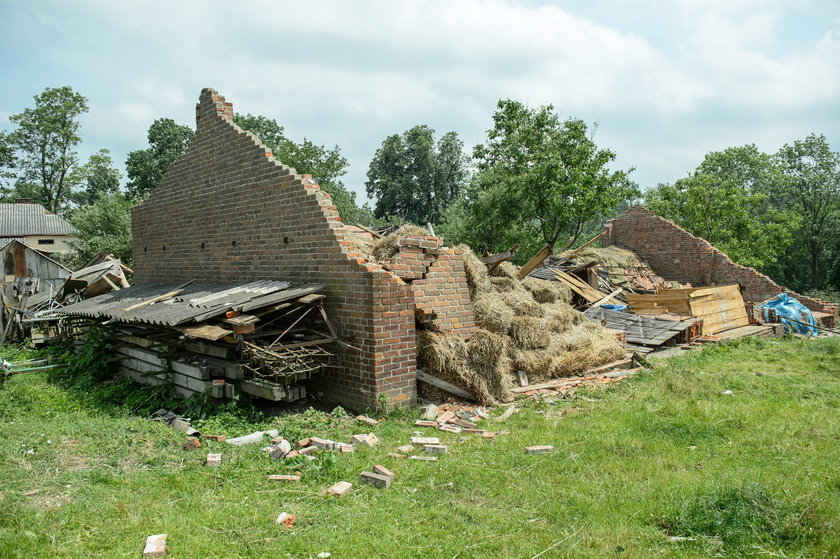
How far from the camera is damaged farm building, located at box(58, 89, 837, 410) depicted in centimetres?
706

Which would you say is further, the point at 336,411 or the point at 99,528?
the point at 336,411

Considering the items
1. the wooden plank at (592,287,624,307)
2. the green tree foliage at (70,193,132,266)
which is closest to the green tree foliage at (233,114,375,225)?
the green tree foliage at (70,193,132,266)

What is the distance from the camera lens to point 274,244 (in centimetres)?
852

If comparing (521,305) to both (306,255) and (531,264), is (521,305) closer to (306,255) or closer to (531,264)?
(306,255)

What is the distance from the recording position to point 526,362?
886 cm

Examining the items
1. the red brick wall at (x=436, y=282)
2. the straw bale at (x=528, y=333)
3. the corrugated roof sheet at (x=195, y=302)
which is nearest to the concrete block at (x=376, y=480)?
the corrugated roof sheet at (x=195, y=302)

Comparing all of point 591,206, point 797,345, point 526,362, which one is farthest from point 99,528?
point 591,206

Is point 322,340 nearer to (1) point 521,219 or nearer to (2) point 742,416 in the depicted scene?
(2) point 742,416

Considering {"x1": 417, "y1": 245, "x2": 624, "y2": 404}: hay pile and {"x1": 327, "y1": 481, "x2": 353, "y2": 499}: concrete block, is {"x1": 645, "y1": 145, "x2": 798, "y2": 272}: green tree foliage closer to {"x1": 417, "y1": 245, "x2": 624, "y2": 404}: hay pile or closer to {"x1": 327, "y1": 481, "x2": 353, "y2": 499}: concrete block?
{"x1": 417, "y1": 245, "x2": 624, "y2": 404}: hay pile

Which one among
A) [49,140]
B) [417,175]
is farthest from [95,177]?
[417,175]

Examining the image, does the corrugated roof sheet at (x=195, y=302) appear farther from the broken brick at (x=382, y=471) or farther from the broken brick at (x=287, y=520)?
the broken brick at (x=287, y=520)

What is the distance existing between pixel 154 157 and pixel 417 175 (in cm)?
2215

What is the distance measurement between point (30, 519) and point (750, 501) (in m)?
5.42

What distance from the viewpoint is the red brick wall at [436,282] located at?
26.5 ft
